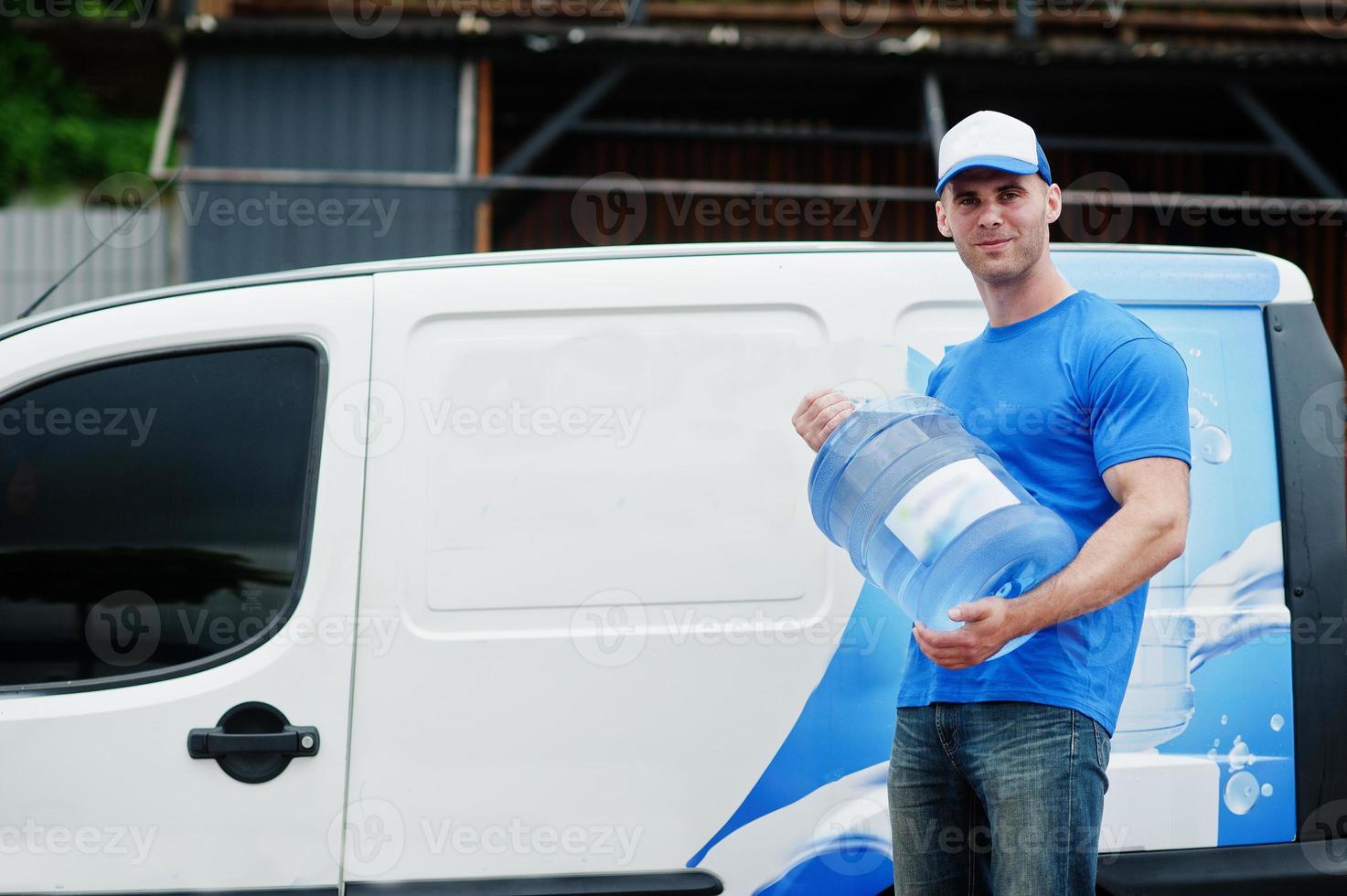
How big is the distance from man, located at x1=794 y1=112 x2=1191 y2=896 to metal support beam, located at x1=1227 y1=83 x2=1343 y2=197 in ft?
22.2

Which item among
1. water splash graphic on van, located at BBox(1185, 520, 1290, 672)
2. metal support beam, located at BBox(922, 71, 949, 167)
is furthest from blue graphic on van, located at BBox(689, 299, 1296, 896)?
metal support beam, located at BBox(922, 71, 949, 167)

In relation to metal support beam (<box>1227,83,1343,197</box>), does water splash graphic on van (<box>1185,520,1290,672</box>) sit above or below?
below

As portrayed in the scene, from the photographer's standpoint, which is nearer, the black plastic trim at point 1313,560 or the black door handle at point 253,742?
the black door handle at point 253,742

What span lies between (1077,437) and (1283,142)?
700cm

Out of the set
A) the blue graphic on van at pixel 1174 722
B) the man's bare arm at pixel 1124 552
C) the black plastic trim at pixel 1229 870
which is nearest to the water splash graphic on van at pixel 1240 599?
the blue graphic on van at pixel 1174 722

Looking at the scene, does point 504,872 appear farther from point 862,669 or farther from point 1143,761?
point 1143,761

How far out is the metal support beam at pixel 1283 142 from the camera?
24.4ft

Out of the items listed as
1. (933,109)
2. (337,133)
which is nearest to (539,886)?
(337,133)

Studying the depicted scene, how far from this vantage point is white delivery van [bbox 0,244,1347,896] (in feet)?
7.11

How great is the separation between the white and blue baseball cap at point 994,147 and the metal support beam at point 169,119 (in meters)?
5.63

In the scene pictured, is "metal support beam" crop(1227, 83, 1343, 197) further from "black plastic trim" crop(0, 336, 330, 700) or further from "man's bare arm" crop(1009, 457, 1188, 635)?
"black plastic trim" crop(0, 336, 330, 700)

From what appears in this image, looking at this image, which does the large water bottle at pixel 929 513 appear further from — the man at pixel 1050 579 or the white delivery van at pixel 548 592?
the white delivery van at pixel 548 592

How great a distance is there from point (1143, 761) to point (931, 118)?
574 centimetres

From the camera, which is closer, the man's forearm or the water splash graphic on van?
the man's forearm
